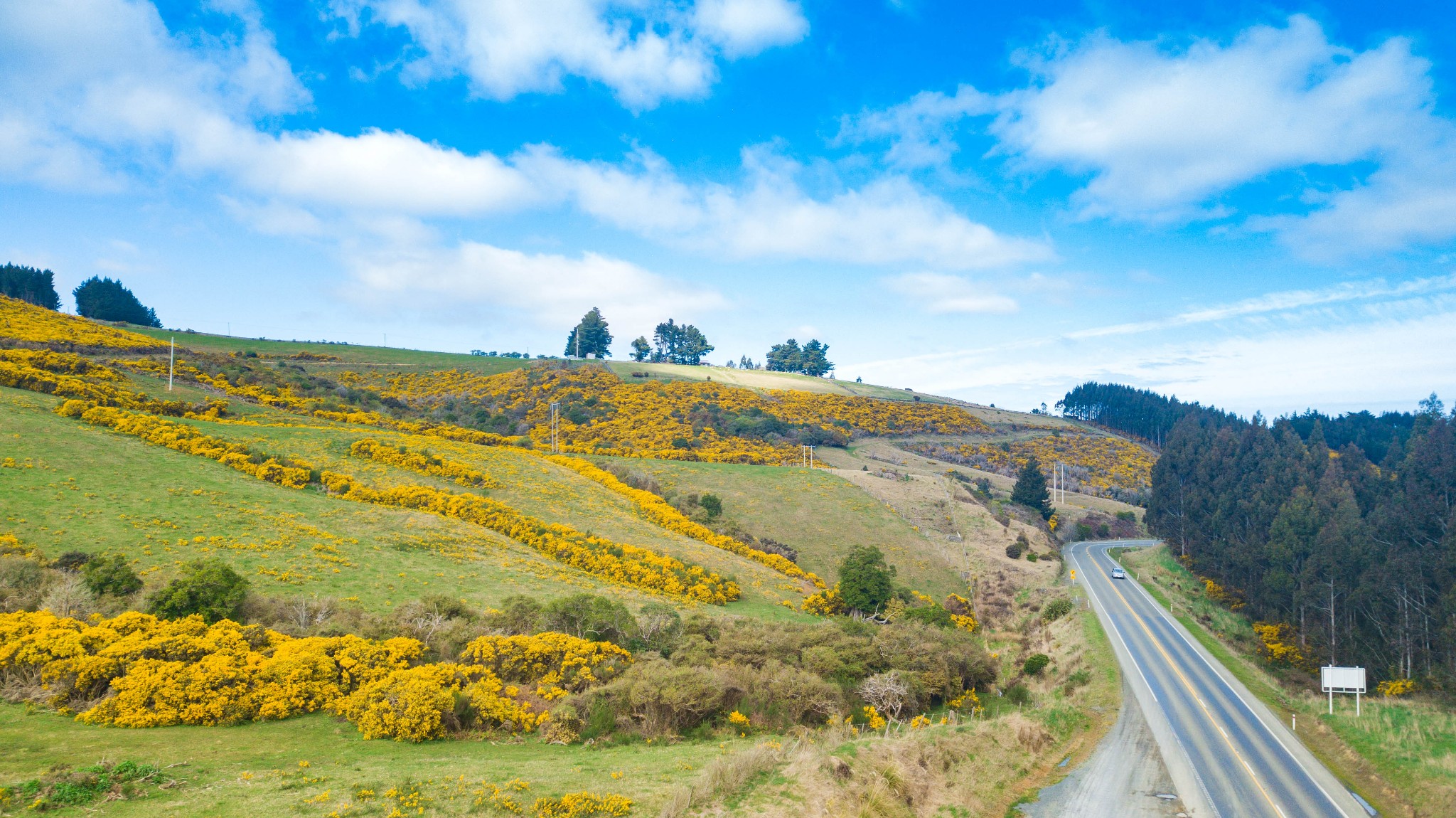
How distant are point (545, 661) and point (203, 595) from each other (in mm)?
10005

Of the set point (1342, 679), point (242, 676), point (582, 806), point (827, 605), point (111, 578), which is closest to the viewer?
point (582, 806)

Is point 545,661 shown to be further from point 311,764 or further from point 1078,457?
point 1078,457

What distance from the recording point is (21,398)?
32.0 metres

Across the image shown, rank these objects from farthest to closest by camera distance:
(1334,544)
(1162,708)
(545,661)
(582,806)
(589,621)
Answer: (1334,544) → (1162,708) → (589,621) → (545,661) → (582,806)

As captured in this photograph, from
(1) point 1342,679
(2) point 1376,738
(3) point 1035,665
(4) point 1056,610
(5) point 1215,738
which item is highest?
(1) point 1342,679

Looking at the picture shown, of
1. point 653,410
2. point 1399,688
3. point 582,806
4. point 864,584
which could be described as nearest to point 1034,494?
point 1399,688

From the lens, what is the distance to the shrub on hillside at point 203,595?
18469 millimetres

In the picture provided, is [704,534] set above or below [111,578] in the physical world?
below

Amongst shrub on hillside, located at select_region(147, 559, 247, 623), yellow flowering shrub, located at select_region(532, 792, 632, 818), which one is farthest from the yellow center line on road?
shrub on hillside, located at select_region(147, 559, 247, 623)

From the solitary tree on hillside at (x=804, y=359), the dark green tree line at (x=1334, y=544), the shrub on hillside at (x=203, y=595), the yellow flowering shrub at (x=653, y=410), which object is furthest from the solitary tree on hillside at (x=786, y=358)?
the shrub on hillside at (x=203, y=595)

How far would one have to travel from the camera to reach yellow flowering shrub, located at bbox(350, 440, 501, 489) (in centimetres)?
3906

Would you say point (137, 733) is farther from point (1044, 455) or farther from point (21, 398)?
point (1044, 455)

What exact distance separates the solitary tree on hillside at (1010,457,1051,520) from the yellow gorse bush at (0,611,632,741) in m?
73.1

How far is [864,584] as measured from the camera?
3453cm
